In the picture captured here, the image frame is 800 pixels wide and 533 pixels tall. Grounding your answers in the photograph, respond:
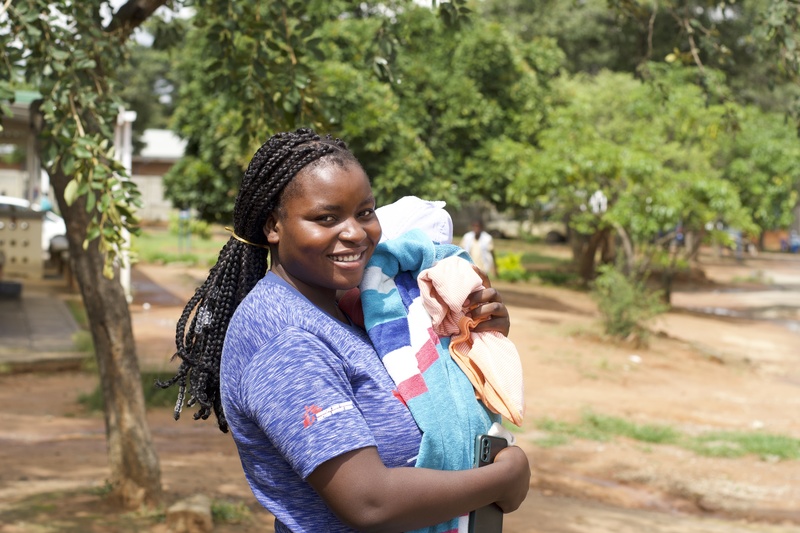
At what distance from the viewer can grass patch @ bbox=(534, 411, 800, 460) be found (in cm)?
870

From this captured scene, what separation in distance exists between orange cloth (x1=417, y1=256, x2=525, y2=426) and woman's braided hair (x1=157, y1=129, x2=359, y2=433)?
0.28 meters

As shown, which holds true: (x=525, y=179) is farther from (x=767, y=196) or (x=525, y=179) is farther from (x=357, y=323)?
(x=357, y=323)

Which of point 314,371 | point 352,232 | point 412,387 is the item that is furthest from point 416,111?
point 314,371

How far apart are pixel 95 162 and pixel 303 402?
2.34 m

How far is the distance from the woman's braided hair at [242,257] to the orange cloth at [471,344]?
0.28 metres

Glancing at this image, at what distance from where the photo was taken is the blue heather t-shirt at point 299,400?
159 cm

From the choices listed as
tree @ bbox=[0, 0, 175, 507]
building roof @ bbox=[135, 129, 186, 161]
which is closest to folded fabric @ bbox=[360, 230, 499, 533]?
tree @ bbox=[0, 0, 175, 507]

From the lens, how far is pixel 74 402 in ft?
30.7

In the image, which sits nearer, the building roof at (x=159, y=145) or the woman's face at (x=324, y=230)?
the woman's face at (x=324, y=230)

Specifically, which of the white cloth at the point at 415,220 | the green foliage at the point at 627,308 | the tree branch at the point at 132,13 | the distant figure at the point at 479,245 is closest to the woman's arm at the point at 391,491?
the white cloth at the point at 415,220

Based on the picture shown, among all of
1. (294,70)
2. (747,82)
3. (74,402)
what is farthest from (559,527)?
(747,82)

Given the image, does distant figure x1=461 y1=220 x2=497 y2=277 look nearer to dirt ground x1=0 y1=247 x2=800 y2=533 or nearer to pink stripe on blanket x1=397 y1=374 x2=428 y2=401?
dirt ground x1=0 y1=247 x2=800 y2=533

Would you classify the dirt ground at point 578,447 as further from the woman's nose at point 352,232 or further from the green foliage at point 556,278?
the green foliage at point 556,278

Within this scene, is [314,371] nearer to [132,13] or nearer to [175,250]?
[132,13]
